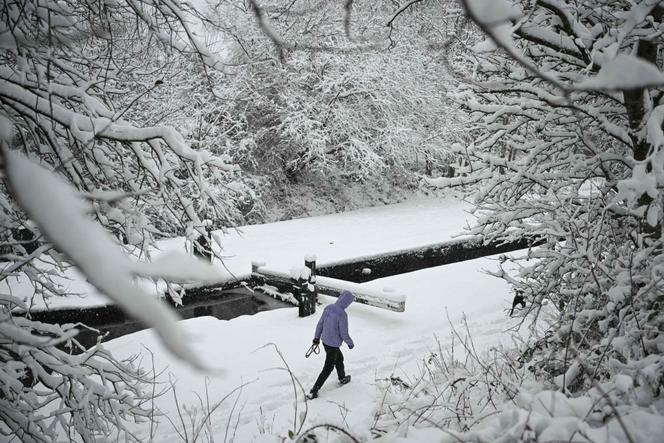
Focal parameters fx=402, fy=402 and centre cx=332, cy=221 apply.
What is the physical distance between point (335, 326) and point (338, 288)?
2.26 metres

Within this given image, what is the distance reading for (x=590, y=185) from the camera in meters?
3.44

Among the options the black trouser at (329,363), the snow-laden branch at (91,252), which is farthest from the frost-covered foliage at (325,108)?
the snow-laden branch at (91,252)

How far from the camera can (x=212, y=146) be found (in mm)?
14281

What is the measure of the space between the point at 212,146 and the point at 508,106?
12.0 meters

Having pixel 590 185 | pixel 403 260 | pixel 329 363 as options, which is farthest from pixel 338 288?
pixel 590 185

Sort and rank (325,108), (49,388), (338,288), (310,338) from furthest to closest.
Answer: (325,108)
(338,288)
(310,338)
(49,388)

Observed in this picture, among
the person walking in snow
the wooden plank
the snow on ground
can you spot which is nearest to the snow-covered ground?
the snow on ground

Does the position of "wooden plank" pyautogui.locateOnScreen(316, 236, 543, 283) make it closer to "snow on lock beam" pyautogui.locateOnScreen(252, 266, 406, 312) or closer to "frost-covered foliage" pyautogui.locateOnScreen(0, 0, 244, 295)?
"snow on lock beam" pyautogui.locateOnScreen(252, 266, 406, 312)

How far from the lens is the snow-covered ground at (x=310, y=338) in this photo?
4488 mm

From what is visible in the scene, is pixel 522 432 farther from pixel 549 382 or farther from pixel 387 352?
pixel 387 352

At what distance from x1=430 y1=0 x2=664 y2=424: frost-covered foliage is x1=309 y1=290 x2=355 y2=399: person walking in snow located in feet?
6.57

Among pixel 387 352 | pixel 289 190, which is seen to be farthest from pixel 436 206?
pixel 387 352

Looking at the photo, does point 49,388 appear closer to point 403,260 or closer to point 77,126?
point 77,126

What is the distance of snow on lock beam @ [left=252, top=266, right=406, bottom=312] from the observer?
6.70 m
